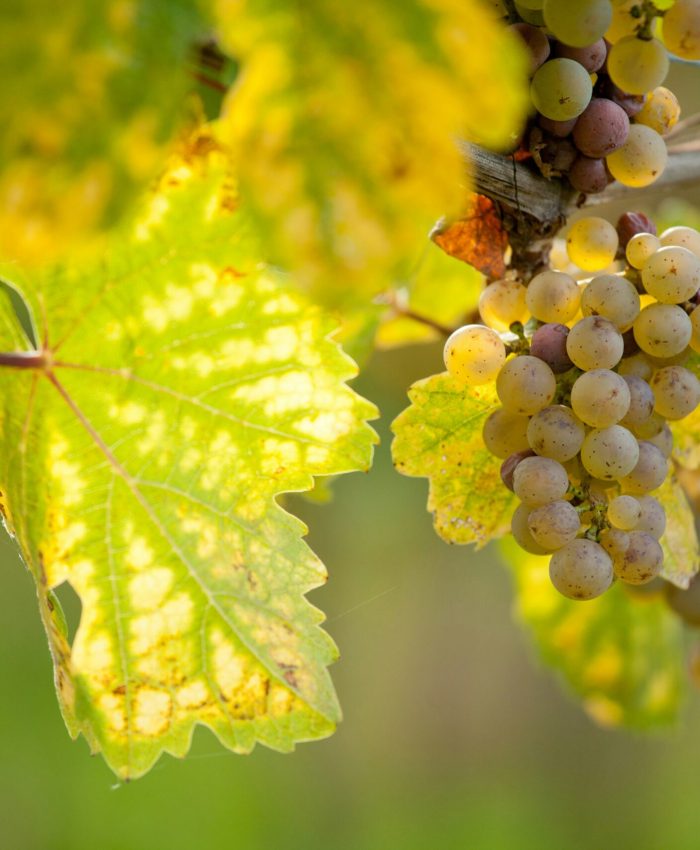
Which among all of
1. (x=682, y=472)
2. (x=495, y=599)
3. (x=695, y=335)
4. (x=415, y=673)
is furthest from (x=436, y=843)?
(x=695, y=335)

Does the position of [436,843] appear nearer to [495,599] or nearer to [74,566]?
[495,599]

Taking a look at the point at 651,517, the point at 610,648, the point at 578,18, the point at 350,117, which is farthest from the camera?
the point at 610,648

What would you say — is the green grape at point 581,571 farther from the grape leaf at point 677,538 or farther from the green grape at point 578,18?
the green grape at point 578,18

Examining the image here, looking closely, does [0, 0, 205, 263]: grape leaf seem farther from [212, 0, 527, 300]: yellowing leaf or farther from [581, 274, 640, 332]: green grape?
[581, 274, 640, 332]: green grape

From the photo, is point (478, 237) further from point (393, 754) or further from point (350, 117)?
point (393, 754)

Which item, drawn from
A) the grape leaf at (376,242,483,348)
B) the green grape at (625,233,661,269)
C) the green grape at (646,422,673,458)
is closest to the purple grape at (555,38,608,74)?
the green grape at (625,233,661,269)

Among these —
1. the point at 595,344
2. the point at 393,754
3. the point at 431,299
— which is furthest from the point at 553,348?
the point at 393,754
